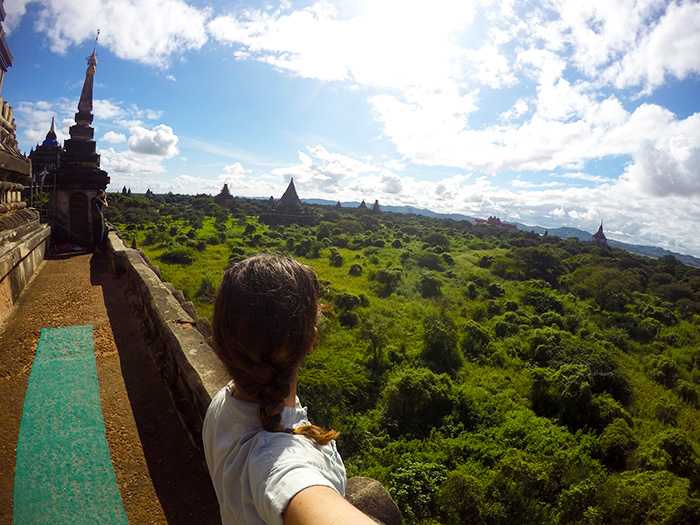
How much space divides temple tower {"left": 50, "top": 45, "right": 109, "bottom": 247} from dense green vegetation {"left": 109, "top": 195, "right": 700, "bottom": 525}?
4.09 feet

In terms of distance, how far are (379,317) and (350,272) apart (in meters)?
6.41

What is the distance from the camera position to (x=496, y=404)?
8719 mm

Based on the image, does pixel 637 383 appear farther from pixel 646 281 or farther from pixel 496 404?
pixel 646 281

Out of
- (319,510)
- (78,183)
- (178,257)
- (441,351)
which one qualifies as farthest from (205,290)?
(319,510)

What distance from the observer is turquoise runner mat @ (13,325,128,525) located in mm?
2316

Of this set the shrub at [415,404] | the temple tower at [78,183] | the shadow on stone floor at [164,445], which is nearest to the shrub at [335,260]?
the temple tower at [78,183]

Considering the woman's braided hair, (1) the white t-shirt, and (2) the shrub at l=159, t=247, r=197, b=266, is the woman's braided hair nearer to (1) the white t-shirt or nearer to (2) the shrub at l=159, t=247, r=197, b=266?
(1) the white t-shirt

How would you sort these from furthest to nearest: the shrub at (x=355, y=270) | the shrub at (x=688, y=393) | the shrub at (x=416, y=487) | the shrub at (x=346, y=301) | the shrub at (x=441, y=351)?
the shrub at (x=355, y=270) → the shrub at (x=346, y=301) → the shrub at (x=688, y=393) → the shrub at (x=441, y=351) → the shrub at (x=416, y=487)

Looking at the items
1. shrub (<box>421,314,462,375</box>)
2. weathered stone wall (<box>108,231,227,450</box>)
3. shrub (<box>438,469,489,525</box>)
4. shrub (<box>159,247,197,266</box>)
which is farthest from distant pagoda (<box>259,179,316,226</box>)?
shrub (<box>438,469,489,525</box>)

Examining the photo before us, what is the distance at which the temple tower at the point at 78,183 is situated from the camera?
9148 millimetres

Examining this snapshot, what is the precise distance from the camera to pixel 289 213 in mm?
37812

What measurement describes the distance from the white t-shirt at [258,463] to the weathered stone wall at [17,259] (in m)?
4.71

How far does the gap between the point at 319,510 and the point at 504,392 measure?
961 cm

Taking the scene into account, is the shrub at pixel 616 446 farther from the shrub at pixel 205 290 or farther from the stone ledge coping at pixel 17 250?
the shrub at pixel 205 290
